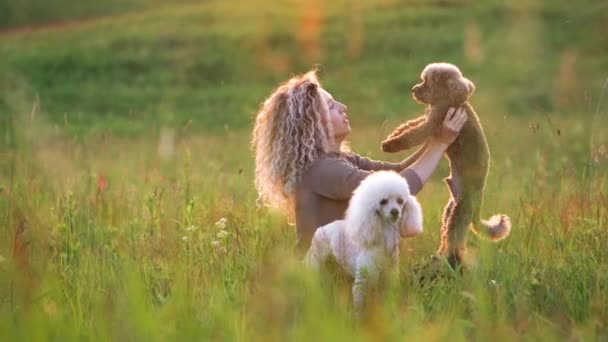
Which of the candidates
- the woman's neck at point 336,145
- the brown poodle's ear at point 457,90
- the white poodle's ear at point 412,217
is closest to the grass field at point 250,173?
the white poodle's ear at point 412,217

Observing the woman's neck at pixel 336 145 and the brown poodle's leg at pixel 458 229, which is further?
the woman's neck at pixel 336 145

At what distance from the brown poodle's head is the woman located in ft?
0.21

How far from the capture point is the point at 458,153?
13.3 feet

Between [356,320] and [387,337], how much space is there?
0.66m

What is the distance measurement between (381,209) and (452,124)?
664mm

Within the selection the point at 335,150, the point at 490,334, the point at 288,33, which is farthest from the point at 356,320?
the point at 288,33

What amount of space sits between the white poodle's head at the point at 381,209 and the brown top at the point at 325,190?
1.50 feet

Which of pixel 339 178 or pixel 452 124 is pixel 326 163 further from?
pixel 452 124

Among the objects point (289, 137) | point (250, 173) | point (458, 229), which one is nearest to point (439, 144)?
point (458, 229)

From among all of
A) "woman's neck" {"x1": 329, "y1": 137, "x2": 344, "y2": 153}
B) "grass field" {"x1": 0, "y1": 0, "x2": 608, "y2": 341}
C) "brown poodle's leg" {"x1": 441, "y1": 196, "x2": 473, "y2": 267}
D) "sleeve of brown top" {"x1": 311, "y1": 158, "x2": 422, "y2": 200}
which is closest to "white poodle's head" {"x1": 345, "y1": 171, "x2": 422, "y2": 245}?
"grass field" {"x1": 0, "y1": 0, "x2": 608, "y2": 341}

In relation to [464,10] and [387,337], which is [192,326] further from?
[464,10]

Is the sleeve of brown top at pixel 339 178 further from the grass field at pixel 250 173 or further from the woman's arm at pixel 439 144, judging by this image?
the grass field at pixel 250 173

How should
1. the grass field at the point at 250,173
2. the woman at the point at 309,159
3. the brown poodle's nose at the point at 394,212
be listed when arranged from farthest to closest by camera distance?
the woman at the point at 309,159, the brown poodle's nose at the point at 394,212, the grass field at the point at 250,173

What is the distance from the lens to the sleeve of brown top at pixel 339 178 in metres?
3.97
